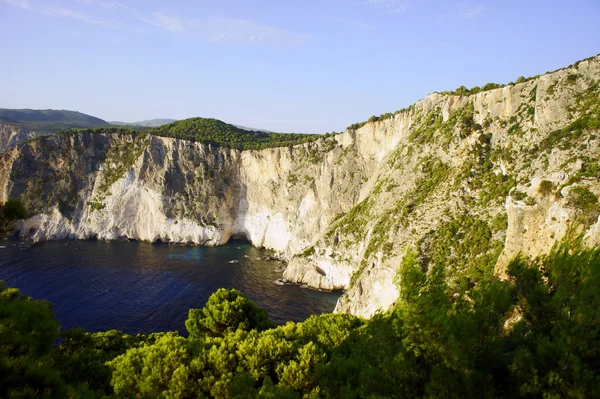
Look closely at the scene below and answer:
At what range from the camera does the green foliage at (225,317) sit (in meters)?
28.8

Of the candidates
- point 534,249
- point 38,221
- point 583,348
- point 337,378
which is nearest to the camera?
point 583,348

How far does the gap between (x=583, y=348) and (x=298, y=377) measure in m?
13.0

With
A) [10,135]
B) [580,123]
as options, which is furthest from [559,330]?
[10,135]

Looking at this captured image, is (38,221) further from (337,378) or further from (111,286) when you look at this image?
(337,378)

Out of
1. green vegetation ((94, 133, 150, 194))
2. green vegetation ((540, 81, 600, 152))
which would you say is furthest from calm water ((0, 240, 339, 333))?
green vegetation ((540, 81, 600, 152))

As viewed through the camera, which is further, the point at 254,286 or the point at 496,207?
the point at 254,286

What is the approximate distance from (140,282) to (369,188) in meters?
49.4

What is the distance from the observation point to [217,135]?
110062 mm

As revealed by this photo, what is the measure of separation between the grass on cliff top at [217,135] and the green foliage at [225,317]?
64287mm

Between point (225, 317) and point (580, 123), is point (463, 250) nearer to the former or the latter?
point (580, 123)

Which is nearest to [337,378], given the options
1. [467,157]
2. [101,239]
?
[467,157]

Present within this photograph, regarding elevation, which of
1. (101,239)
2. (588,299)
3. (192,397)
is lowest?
(101,239)

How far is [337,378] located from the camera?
55.7 feet

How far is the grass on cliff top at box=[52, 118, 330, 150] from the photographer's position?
9734cm
